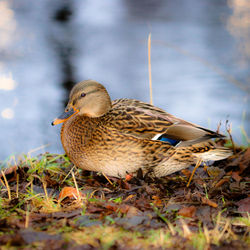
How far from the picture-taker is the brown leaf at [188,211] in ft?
9.67

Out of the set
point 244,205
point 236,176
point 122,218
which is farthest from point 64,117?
point 244,205

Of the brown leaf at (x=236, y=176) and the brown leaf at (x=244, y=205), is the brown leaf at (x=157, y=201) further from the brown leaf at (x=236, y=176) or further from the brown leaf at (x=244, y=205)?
the brown leaf at (x=236, y=176)

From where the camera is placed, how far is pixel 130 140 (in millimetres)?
3900

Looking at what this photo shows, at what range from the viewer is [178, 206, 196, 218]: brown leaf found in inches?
116

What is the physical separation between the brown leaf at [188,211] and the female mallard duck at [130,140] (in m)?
1.01

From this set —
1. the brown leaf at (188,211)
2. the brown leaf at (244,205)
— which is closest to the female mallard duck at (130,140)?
the brown leaf at (244,205)

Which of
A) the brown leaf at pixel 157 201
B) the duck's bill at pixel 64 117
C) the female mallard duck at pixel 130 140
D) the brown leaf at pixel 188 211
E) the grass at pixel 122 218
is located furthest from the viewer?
the duck's bill at pixel 64 117

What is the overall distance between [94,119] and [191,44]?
1530 cm

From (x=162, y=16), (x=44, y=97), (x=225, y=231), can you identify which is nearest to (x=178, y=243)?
(x=225, y=231)

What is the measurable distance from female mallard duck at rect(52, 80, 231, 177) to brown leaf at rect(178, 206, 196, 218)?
1.01 meters

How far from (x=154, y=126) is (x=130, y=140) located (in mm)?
281

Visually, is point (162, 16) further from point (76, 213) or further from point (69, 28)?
point (76, 213)

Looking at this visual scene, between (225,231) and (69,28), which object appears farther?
(69,28)

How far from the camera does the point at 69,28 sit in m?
24.2
